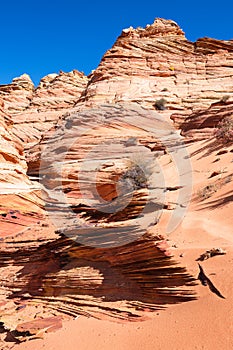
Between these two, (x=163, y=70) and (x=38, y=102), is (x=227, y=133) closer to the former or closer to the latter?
(x=163, y=70)

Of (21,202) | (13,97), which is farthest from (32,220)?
(13,97)

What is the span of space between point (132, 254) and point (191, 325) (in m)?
1.76

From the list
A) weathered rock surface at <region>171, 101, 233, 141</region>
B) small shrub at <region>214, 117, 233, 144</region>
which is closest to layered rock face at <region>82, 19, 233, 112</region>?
weathered rock surface at <region>171, 101, 233, 141</region>

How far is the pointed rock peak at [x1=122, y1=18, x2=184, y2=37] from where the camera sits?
1319 inches

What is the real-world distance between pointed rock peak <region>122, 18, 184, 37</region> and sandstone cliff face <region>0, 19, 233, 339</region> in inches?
4.4

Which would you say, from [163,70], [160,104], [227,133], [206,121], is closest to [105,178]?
[227,133]

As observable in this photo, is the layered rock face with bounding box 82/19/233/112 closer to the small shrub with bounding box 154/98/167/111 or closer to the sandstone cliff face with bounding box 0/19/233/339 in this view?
the sandstone cliff face with bounding box 0/19/233/339

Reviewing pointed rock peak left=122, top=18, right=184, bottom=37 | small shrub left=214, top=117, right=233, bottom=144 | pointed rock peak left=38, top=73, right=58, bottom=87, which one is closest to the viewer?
small shrub left=214, top=117, right=233, bottom=144

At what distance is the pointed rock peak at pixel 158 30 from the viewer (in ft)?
110

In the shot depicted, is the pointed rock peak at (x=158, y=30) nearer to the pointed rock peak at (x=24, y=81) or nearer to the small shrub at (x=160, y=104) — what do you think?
the small shrub at (x=160, y=104)

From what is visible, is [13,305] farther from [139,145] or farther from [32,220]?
[139,145]

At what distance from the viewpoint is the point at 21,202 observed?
11289 millimetres

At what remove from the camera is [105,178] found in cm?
1505

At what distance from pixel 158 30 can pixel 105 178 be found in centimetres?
2529
